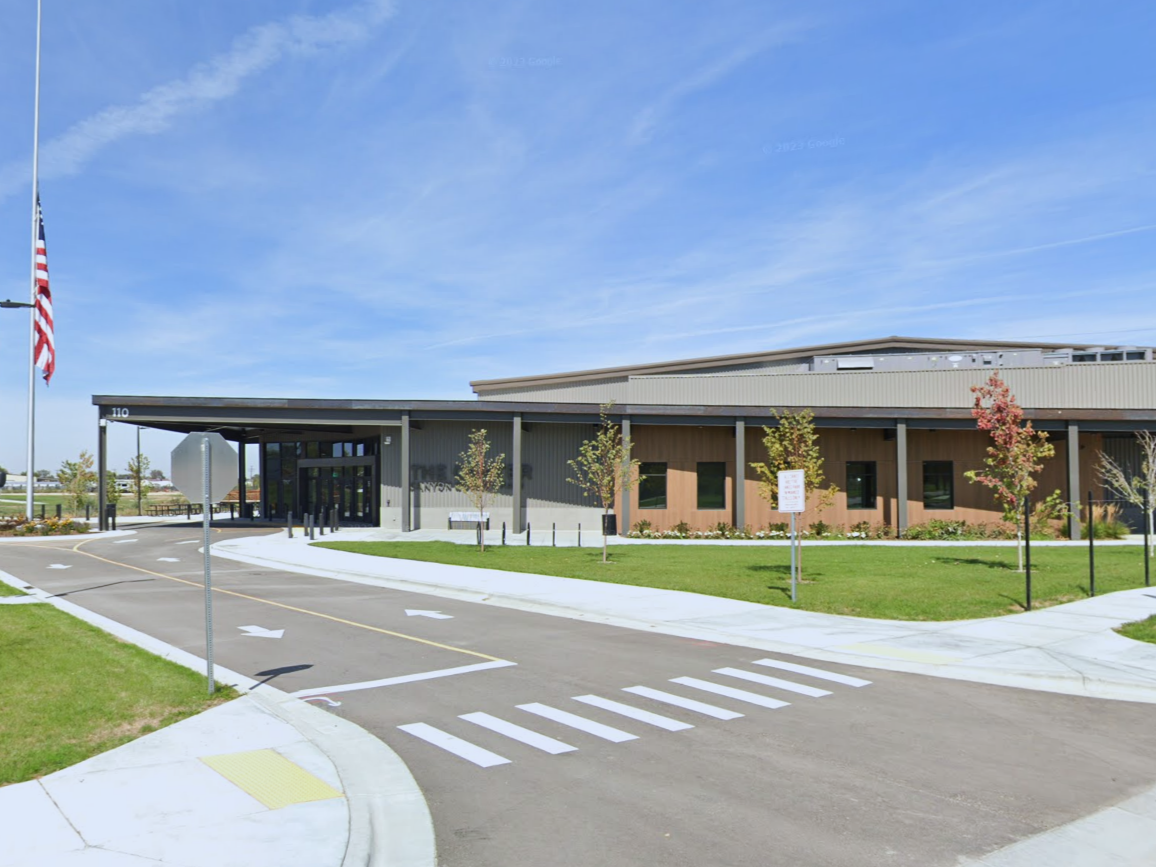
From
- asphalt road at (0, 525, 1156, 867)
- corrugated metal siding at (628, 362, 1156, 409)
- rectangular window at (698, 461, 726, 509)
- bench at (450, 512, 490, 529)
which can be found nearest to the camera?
asphalt road at (0, 525, 1156, 867)

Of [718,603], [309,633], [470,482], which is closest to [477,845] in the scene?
[309,633]

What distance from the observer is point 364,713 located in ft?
30.2

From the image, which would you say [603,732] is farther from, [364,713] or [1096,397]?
[1096,397]

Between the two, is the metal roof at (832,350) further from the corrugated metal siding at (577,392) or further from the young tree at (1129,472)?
the young tree at (1129,472)

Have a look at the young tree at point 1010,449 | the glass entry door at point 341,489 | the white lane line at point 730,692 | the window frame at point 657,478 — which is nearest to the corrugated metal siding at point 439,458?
the glass entry door at point 341,489

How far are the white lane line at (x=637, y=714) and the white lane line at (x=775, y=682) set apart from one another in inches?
77.4

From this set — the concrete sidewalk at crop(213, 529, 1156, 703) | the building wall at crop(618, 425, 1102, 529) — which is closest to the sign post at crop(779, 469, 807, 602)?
the concrete sidewalk at crop(213, 529, 1156, 703)

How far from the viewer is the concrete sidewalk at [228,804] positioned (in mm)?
5469

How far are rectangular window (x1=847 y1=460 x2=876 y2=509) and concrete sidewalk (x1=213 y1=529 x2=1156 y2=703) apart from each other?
19.0 metres

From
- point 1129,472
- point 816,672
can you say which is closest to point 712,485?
point 1129,472

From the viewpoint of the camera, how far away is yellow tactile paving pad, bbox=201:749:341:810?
21.4ft

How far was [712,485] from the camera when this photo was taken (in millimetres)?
A: 36750

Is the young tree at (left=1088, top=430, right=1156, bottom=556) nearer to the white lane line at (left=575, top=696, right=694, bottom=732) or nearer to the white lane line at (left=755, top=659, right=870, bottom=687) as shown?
the white lane line at (left=755, top=659, right=870, bottom=687)

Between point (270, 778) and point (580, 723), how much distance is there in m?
3.10
